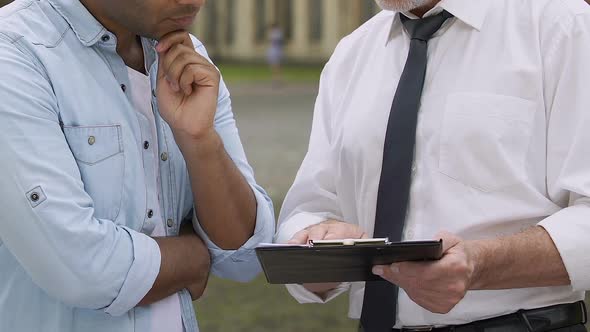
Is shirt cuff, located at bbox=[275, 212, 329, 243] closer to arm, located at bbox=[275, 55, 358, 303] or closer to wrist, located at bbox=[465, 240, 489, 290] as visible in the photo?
arm, located at bbox=[275, 55, 358, 303]

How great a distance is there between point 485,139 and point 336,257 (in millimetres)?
634

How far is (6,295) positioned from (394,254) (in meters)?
0.91

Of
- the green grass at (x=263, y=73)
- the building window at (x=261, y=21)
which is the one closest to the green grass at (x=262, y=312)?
the green grass at (x=263, y=73)

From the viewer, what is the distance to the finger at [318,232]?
9.52 feet

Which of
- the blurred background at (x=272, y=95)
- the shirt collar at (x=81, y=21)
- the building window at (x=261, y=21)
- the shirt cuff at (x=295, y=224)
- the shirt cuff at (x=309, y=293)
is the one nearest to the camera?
the shirt collar at (x=81, y=21)

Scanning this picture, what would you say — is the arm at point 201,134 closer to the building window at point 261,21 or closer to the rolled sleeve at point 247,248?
the rolled sleeve at point 247,248

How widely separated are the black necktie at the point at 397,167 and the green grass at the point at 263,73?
31.2m

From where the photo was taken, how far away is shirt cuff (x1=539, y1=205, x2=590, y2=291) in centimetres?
266

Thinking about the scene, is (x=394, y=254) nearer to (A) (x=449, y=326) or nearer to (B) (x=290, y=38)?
(A) (x=449, y=326)

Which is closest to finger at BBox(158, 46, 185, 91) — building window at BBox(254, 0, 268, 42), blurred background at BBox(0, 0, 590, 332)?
blurred background at BBox(0, 0, 590, 332)

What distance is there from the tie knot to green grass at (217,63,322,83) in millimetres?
31132

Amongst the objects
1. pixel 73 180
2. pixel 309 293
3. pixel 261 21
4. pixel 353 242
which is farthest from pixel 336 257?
pixel 261 21

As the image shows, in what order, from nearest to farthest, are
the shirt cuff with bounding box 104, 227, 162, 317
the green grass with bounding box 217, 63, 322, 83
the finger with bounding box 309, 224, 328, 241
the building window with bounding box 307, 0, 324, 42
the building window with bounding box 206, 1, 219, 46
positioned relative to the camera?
the shirt cuff with bounding box 104, 227, 162, 317, the finger with bounding box 309, 224, 328, 241, the green grass with bounding box 217, 63, 322, 83, the building window with bounding box 307, 0, 324, 42, the building window with bounding box 206, 1, 219, 46

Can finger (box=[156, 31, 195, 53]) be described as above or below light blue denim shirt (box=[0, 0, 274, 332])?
above
